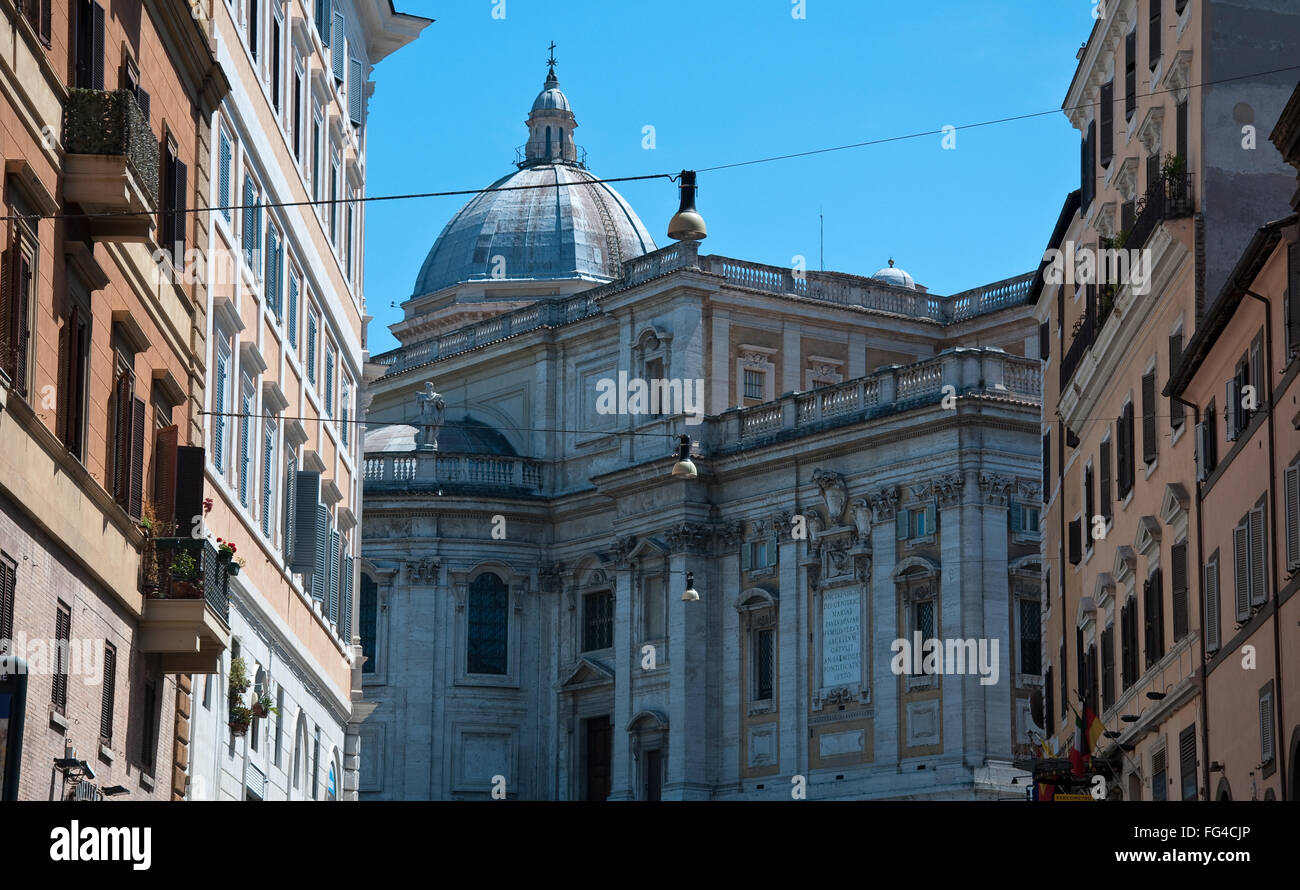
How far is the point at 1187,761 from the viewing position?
41.2 m

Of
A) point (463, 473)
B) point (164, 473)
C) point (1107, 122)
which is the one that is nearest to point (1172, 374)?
point (1107, 122)

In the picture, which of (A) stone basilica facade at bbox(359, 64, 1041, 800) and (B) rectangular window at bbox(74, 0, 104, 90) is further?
(A) stone basilica facade at bbox(359, 64, 1041, 800)

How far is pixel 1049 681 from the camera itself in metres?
56.7

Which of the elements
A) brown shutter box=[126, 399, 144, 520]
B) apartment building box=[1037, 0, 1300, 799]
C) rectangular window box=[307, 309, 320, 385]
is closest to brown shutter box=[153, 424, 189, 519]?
brown shutter box=[126, 399, 144, 520]

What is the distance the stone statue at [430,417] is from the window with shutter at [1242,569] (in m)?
51.3

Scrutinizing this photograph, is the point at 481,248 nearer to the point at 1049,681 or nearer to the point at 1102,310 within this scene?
the point at 1049,681

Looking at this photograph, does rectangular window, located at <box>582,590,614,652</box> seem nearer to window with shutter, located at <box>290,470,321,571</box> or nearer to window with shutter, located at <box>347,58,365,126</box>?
window with shutter, located at <box>347,58,365,126</box>

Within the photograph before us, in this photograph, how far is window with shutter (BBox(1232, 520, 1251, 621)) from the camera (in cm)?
3672

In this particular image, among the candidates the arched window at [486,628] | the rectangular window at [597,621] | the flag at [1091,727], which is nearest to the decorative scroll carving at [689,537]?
the rectangular window at [597,621]

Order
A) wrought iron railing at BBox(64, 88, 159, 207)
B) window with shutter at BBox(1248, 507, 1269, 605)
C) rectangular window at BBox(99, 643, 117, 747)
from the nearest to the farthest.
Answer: wrought iron railing at BBox(64, 88, 159, 207) → rectangular window at BBox(99, 643, 117, 747) → window with shutter at BBox(1248, 507, 1269, 605)

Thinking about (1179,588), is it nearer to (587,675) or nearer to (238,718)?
(238,718)

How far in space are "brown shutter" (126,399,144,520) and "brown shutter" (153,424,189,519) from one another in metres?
0.79

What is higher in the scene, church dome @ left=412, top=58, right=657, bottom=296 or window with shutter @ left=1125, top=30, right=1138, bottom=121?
church dome @ left=412, top=58, right=657, bottom=296

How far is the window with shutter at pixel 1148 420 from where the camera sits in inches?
1743
